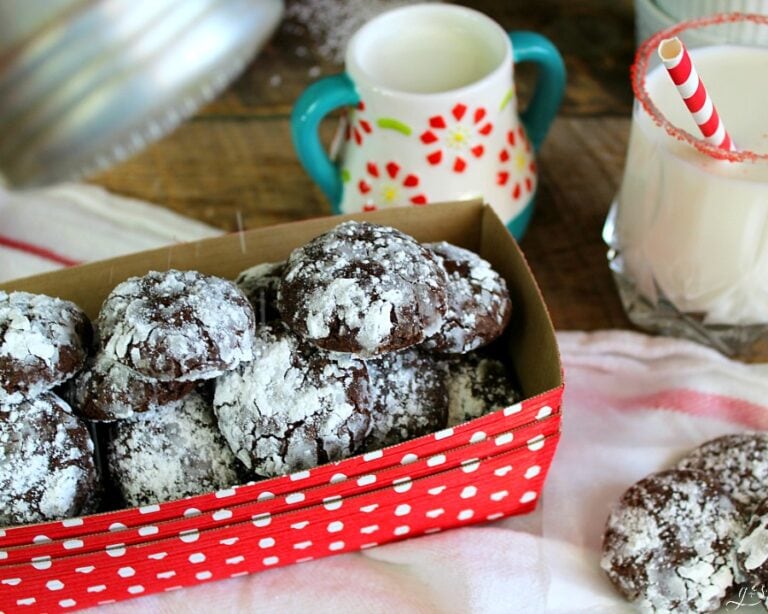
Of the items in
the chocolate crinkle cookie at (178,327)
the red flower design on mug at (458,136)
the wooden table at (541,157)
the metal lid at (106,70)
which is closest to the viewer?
the chocolate crinkle cookie at (178,327)

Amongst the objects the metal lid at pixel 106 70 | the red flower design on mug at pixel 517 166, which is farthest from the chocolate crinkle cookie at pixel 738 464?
the metal lid at pixel 106 70

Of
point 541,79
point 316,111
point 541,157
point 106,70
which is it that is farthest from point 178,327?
point 106,70

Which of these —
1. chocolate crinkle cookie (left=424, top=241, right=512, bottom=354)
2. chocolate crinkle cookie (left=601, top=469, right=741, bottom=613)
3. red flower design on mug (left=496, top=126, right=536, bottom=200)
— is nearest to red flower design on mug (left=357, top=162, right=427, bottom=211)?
red flower design on mug (left=496, top=126, right=536, bottom=200)

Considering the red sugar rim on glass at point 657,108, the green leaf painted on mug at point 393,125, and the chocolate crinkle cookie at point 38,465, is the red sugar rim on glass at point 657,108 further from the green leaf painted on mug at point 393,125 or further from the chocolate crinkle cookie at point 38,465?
the chocolate crinkle cookie at point 38,465

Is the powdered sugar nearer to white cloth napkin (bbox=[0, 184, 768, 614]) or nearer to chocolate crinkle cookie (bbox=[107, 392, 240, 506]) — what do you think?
white cloth napkin (bbox=[0, 184, 768, 614])

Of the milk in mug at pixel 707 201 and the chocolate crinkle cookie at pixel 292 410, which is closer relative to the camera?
the chocolate crinkle cookie at pixel 292 410

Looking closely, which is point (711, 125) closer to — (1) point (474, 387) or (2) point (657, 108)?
(2) point (657, 108)

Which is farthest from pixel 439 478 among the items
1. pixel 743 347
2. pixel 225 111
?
pixel 225 111
